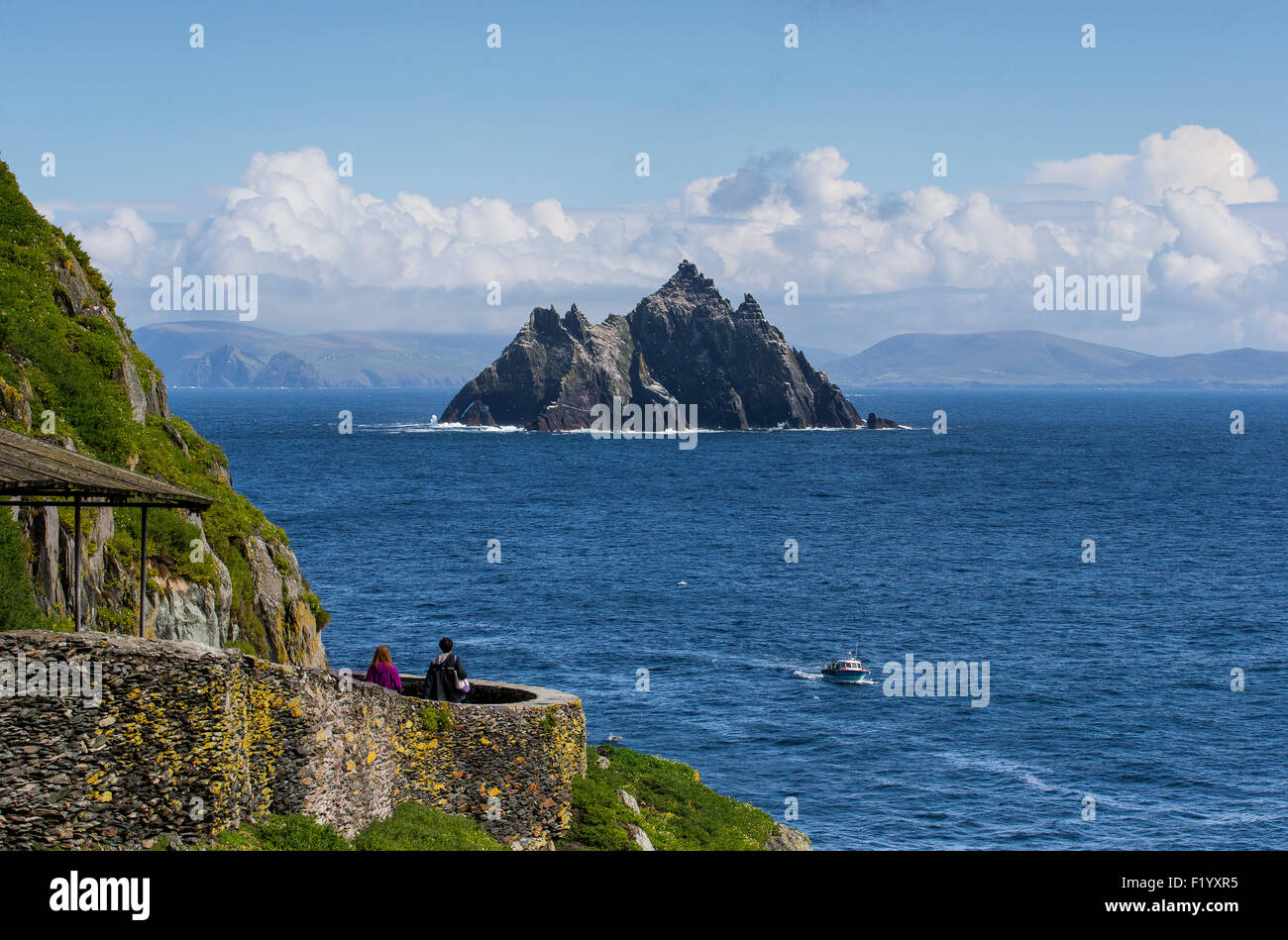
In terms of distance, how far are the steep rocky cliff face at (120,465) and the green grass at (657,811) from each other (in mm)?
10827

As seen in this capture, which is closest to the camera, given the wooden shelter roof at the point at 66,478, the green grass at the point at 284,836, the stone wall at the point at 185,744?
the stone wall at the point at 185,744

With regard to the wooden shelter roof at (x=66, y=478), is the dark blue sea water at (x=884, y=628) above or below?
below

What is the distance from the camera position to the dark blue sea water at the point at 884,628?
159 ft

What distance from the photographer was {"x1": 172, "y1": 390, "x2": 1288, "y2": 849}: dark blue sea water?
48.6 metres

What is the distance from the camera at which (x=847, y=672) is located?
6238cm

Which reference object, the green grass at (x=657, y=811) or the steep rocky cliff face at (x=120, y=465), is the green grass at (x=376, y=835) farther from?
the steep rocky cliff face at (x=120, y=465)

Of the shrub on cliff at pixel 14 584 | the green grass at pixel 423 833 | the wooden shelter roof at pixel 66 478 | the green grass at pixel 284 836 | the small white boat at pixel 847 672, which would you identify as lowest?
the small white boat at pixel 847 672

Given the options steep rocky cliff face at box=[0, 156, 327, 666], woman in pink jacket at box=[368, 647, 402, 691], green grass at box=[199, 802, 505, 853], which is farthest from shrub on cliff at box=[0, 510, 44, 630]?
green grass at box=[199, 802, 505, 853]

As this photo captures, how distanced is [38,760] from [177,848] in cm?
198

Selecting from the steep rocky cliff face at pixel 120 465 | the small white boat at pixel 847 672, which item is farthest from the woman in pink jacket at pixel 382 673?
the small white boat at pixel 847 672

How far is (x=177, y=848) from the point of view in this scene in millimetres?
14914

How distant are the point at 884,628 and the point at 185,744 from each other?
2446 inches

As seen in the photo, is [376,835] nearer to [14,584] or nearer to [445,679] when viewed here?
[445,679]

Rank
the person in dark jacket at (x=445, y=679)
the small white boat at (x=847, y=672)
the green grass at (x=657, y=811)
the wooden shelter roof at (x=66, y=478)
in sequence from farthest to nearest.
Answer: the small white boat at (x=847, y=672) < the green grass at (x=657, y=811) < the person in dark jacket at (x=445, y=679) < the wooden shelter roof at (x=66, y=478)
